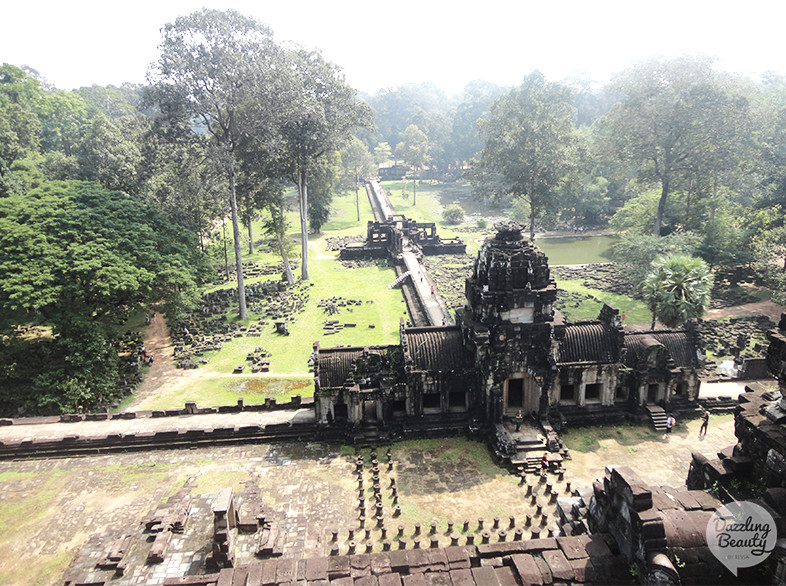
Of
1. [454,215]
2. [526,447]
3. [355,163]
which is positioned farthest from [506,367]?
[355,163]

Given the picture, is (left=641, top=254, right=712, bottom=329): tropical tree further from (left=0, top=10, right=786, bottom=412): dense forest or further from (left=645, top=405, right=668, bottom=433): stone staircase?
(left=0, top=10, right=786, bottom=412): dense forest

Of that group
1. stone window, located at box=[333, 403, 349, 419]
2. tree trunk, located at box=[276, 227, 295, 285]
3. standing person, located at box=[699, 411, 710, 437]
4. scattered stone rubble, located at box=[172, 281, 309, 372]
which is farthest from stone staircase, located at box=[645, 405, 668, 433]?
tree trunk, located at box=[276, 227, 295, 285]

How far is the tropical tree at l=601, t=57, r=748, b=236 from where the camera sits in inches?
1668

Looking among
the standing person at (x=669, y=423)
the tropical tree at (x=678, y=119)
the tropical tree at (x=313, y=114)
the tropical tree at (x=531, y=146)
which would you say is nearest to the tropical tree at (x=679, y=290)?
the standing person at (x=669, y=423)

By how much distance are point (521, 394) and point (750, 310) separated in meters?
25.4

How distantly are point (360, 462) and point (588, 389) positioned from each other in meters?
11.9

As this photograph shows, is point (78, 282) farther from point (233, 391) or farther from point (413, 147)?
point (413, 147)

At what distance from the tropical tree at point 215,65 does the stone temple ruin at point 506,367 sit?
68.7 feet

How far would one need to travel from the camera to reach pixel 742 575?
1235cm

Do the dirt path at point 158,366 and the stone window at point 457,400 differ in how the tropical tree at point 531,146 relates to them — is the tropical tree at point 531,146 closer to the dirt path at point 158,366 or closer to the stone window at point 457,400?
the stone window at point 457,400

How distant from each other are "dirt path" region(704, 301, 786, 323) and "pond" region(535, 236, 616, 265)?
1839cm

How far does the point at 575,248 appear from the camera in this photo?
6338cm

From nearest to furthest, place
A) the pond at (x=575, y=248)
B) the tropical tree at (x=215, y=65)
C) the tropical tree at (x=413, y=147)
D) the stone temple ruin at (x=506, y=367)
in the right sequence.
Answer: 1. the stone temple ruin at (x=506, y=367)
2. the tropical tree at (x=215, y=65)
3. the pond at (x=575, y=248)
4. the tropical tree at (x=413, y=147)

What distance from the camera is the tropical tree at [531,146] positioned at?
150 ft
